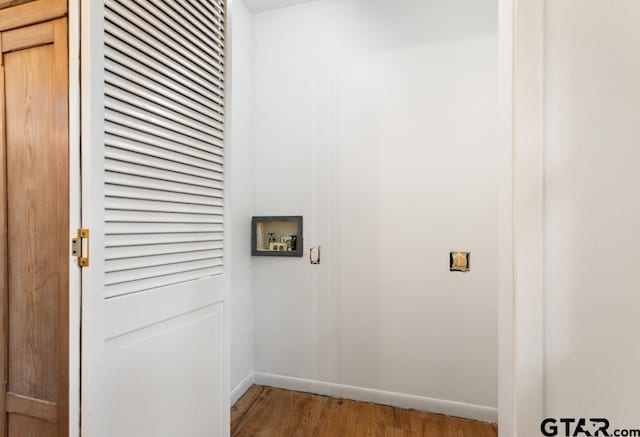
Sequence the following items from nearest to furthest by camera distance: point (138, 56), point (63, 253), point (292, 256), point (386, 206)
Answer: point (63, 253) < point (138, 56) < point (386, 206) < point (292, 256)

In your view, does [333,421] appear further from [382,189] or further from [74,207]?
[74,207]

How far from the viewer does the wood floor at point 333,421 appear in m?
1.91

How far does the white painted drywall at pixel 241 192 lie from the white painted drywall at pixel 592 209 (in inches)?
73.0

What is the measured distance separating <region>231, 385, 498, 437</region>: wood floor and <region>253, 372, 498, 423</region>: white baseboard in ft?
0.12

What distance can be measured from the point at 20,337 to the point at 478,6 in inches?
110

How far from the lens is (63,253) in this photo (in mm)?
968

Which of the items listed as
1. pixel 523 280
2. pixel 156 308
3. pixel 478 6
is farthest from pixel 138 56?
pixel 478 6

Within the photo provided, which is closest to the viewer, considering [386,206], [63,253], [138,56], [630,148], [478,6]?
[630,148]

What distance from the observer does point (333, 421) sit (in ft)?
6.59

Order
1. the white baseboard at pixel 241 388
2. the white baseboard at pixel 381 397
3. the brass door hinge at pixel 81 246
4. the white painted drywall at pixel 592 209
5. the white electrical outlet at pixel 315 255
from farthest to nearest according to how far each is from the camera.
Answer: the white electrical outlet at pixel 315 255
the white baseboard at pixel 241 388
the white baseboard at pixel 381 397
the brass door hinge at pixel 81 246
the white painted drywall at pixel 592 209

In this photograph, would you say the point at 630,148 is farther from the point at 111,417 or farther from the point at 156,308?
the point at 111,417

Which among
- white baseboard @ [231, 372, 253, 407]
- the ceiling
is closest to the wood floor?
white baseboard @ [231, 372, 253, 407]

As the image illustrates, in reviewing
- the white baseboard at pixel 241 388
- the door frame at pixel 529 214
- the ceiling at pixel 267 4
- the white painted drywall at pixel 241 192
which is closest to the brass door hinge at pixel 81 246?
the door frame at pixel 529 214

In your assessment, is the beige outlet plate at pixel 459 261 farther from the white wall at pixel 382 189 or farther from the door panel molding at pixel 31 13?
the door panel molding at pixel 31 13
